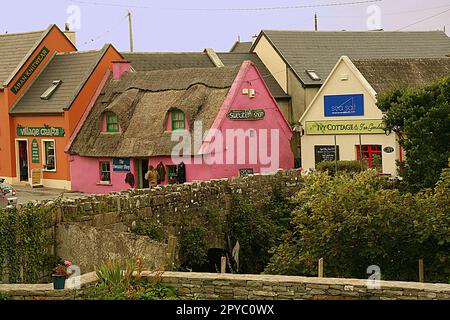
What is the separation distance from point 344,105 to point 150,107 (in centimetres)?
789

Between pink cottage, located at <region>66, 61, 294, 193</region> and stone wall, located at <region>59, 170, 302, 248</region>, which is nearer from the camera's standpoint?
stone wall, located at <region>59, 170, 302, 248</region>

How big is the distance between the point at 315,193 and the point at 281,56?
2408cm

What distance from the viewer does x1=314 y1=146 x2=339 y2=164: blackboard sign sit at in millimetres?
40719

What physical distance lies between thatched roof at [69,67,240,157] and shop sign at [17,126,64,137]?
3.80 feet

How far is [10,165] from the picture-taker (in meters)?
46.0

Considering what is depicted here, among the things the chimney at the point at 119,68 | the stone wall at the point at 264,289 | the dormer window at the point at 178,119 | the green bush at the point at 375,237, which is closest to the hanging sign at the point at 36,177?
the chimney at the point at 119,68

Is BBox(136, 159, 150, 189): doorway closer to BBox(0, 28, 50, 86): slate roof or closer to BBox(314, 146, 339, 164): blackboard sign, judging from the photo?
BBox(314, 146, 339, 164): blackboard sign

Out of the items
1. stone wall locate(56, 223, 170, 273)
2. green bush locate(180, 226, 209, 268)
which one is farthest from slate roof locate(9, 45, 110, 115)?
stone wall locate(56, 223, 170, 273)

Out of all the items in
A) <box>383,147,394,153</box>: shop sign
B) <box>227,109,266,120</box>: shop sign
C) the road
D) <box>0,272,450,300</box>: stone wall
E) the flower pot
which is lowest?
<box>0,272,450,300</box>: stone wall

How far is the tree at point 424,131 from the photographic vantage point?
1257 inches

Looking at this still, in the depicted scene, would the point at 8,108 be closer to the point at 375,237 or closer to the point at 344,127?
the point at 344,127

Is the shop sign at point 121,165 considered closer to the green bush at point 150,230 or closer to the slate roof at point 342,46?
the slate roof at point 342,46

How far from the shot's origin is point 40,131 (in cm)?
4444

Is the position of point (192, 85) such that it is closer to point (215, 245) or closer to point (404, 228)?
point (215, 245)
